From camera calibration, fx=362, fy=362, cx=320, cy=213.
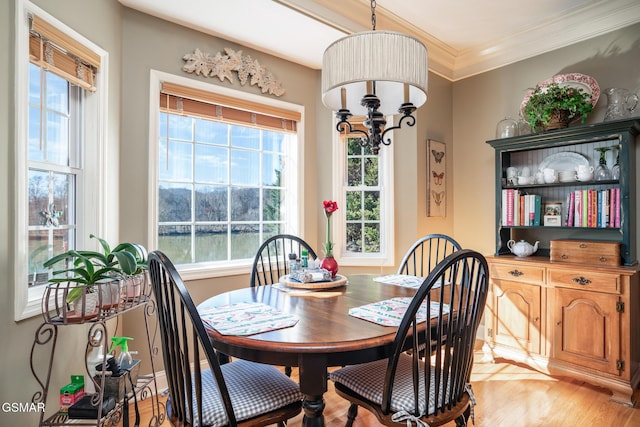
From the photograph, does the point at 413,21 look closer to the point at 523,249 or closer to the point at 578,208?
the point at 578,208

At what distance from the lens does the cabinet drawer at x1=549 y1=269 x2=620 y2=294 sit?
2377 millimetres

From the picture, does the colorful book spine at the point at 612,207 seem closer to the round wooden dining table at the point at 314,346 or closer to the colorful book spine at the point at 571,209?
the colorful book spine at the point at 571,209

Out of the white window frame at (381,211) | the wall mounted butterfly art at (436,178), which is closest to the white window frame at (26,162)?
the white window frame at (381,211)

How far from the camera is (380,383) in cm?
150

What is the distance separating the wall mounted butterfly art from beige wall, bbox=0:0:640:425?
75mm

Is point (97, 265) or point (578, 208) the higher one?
point (578, 208)

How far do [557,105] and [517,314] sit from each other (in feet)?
5.32

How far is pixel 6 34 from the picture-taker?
1.52m

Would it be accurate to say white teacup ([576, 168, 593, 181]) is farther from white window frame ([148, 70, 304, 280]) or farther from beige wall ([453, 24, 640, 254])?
white window frame ([148, 70, 304, 280])

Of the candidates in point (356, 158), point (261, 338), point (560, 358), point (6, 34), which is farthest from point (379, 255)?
point (6, 34)

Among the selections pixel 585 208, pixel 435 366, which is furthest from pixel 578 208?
pixel 435 366

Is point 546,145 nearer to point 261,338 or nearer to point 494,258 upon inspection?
point 494,258

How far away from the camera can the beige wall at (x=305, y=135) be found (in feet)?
5.06

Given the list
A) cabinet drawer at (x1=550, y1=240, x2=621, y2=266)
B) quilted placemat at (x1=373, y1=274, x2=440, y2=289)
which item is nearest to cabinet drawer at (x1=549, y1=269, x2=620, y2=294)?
→ cabinet drawer at (x1=550, y1=240, x2=621, y2=266)
